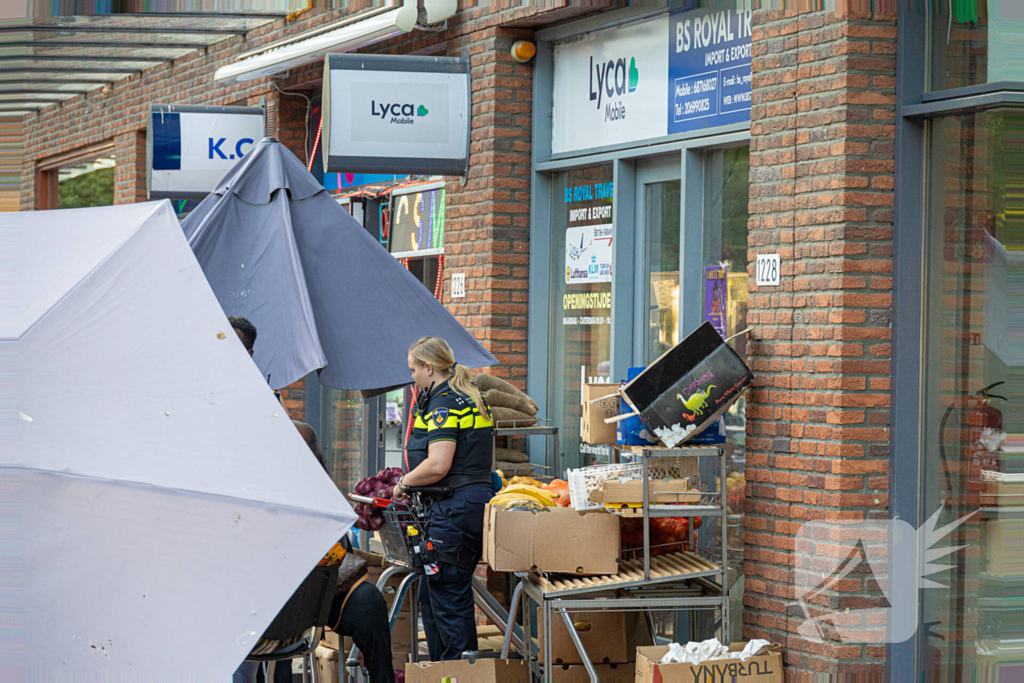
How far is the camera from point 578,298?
27.7 feet

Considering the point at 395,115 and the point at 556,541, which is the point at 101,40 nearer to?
the point at 395,115

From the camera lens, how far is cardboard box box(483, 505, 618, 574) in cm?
571

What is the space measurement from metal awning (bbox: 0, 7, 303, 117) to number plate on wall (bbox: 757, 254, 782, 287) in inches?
243

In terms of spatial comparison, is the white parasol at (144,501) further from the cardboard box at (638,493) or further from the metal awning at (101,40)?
the metal awning at (101,40)

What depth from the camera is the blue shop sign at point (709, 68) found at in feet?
22.2

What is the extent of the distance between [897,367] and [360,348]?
2.68 m

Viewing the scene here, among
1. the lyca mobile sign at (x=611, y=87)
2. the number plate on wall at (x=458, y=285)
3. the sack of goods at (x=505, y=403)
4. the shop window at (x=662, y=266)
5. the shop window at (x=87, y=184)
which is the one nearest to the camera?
the shop window at (x=662, y=266)

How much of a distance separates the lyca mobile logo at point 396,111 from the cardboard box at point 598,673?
390 cm

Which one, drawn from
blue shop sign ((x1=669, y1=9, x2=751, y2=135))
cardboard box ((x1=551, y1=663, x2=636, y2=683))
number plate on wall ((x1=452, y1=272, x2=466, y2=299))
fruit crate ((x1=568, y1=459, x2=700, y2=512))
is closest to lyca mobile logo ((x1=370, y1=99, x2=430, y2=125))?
number plate on wall ((x1=452, y1=272, x2=466, y2=299))

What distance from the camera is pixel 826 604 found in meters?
5.77

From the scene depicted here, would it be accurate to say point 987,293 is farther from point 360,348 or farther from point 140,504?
point 140,504

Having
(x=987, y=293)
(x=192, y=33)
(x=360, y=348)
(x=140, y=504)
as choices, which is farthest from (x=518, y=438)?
(x=192, y=33)

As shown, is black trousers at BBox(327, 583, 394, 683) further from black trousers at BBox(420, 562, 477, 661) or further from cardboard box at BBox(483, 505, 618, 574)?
black trousers at BBox(420, 562, 477, 661)

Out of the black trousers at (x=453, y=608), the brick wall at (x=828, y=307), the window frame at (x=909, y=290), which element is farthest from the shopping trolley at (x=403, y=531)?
the window frame at (x=909, y=290)
